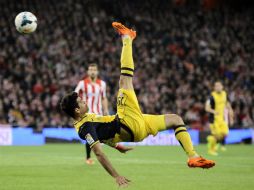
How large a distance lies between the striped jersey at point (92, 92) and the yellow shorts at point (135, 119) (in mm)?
6281

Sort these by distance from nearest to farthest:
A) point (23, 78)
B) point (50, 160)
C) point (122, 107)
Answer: point (122, 107) < point (50, 160) < point (23, 78)

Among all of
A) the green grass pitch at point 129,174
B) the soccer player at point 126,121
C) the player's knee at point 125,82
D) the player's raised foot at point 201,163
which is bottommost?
the green grass pitch at point 129,174

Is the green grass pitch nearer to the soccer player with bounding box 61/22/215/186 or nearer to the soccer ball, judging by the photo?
the soccer player with bounding box 61/22/215/186

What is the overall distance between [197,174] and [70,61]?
17.1 metres

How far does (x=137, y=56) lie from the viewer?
30.4 meters

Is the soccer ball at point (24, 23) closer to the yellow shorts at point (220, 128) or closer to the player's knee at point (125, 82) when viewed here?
the player's knee at point (125, 82)

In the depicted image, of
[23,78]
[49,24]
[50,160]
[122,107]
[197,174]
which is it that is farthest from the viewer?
[49,24]

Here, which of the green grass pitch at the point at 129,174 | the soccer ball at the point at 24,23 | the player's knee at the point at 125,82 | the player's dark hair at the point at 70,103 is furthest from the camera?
the soccer ball at the point at 24,23

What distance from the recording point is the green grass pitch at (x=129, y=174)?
414 inches

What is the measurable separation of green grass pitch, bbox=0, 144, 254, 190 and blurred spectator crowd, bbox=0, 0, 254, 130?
10.2 meters

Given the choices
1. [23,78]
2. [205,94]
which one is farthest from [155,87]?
[23,78]

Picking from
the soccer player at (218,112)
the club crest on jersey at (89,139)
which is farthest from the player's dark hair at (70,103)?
the soccer player at (218,112)

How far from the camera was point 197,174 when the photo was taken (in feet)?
41.1

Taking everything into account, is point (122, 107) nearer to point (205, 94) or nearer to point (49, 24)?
point (205, 94)
